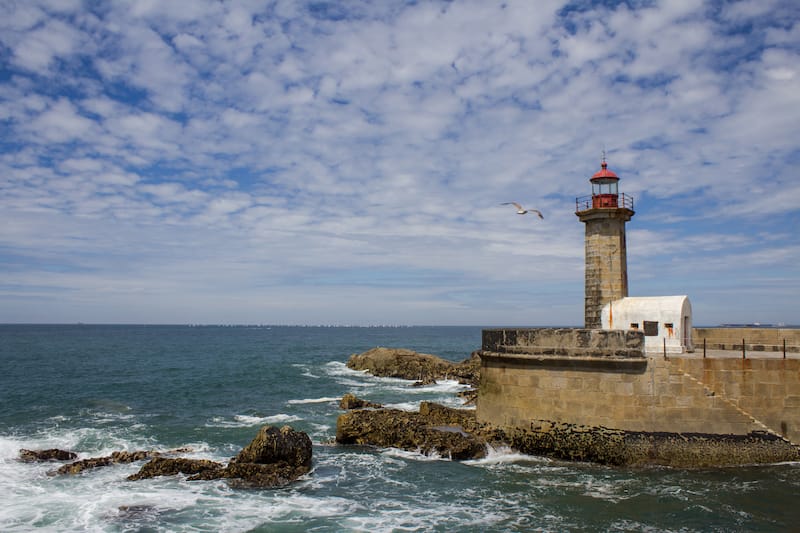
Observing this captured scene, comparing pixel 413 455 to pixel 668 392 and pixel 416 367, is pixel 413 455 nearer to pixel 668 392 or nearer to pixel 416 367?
pixel 668 392

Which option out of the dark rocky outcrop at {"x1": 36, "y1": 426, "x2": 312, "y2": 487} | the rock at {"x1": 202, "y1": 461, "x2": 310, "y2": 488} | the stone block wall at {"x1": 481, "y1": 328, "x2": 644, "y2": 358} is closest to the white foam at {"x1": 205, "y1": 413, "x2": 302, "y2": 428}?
the dark rocky outcrop at {"x1": 36, "y1": 426, "x2": 312, "y2": 487}

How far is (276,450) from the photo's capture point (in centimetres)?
1438

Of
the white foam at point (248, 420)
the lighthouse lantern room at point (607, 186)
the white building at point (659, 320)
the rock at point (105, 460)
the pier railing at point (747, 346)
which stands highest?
the lighthouse lantern room at point (607, 186)

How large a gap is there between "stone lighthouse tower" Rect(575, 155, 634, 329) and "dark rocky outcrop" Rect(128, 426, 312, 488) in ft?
32.8

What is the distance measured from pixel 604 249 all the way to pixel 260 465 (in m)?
12.4

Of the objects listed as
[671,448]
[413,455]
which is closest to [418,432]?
[413,455]

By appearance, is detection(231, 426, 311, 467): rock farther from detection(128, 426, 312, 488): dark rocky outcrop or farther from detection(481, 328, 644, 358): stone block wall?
detection(481, 328, 644, 358): stone block wall

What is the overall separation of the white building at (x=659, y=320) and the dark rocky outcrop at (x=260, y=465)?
9.58 m

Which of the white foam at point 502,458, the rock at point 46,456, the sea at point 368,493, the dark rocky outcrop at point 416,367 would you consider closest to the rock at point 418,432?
the white foam at point 502,458

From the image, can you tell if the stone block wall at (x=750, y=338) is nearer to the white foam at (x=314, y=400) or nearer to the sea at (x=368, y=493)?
the sea at (x=368, y=493)

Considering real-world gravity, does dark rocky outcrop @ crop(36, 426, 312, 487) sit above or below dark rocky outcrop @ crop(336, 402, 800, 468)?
below

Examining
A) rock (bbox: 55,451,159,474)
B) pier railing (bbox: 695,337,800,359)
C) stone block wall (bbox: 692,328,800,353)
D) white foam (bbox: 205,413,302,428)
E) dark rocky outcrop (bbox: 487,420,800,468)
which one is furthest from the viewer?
white foam (bbox: 205,413,302,428)

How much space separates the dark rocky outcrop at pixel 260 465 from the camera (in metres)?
13.7

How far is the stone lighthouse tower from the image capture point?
1877 centimetres
